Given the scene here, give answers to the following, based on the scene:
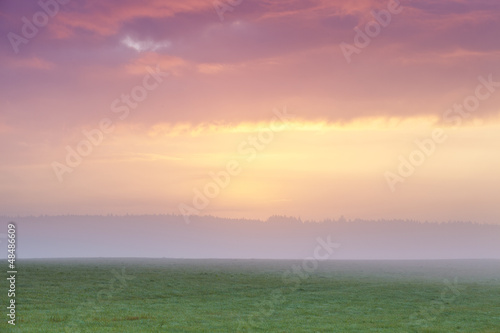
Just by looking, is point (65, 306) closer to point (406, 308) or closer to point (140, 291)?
point (140, 291)

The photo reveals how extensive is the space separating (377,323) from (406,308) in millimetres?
12741

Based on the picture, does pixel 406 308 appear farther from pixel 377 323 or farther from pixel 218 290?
pixel 218 290

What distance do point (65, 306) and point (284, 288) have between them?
34.5 m

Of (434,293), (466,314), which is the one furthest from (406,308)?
(434,293)

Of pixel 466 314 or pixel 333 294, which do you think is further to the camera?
pixel 333 294

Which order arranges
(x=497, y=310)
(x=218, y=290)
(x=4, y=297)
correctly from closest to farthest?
(x=497, y=310), (x=4, y=297), (x=218, y=290)

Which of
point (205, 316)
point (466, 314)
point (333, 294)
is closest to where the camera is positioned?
point (205, 316)

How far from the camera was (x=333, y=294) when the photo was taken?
71.3 meters

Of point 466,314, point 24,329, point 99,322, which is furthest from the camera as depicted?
point 466,314

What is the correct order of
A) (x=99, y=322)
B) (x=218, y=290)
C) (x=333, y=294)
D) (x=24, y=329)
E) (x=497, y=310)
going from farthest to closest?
1. (x=218, y=290)
2. (x=333, y=294)
3. (x=497, y=310)
4. (x=99, y=322)
5. (x=24, y=329)

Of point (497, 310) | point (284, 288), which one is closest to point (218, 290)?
point (284, 288)

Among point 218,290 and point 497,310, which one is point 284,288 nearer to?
point 218,290

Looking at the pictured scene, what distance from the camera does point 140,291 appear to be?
72188 millimetres

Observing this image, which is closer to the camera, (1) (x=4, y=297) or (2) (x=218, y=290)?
(1) (x=4, y=297)
